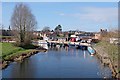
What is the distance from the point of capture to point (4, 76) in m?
17.3

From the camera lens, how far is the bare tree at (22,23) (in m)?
36.4

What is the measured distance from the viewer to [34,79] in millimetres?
16547

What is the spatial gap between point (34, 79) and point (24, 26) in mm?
20927

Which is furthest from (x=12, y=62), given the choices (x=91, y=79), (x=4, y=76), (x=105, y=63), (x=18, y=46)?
(x=18, y=46)

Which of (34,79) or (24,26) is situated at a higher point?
(24,26)

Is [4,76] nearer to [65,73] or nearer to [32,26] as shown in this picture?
[65,73]

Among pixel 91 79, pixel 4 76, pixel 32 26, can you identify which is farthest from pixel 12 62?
pixel 32 26

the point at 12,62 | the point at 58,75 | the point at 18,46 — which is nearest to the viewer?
the point at 58,75

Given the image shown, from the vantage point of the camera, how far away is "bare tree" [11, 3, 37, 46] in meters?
36.4

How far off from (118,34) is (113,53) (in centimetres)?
178

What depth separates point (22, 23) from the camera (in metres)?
36.6

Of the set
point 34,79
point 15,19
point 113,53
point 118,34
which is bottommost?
point 34,79

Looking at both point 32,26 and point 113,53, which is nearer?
point 113,53

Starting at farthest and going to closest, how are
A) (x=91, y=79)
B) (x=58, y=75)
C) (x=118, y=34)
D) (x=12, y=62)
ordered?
(x=12, y=62) < (x=118, y=34) < (x=58, y=75) < (x=91, y=79)
